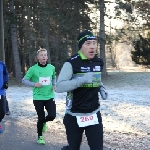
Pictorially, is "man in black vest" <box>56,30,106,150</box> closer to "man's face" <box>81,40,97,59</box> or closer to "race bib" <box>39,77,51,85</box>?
"man's face" <box>81,40,97,59</box>

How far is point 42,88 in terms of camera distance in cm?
704

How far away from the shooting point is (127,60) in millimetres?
98375

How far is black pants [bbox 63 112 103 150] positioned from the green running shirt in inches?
104

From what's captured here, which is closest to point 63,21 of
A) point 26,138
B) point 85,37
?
point 26,138

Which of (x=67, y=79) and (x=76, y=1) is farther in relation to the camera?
(x=76, y=1)

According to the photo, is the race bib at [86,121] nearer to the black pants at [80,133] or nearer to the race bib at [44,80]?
the black pants at [80,133]

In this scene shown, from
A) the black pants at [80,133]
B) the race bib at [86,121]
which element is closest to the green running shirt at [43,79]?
the black pants at [80,133]

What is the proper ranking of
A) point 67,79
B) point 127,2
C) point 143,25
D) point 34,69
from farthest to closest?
point 143,25 → point 127,2 → point 34,69 → point 67,79

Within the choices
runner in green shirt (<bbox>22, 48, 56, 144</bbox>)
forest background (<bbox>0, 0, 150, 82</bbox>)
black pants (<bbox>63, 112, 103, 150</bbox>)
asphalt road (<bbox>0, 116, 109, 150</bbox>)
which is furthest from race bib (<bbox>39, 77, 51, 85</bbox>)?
forest background (<bbox>0, 0, 150, 82</bbox>)

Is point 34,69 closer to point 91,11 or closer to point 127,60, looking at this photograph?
point 91,11

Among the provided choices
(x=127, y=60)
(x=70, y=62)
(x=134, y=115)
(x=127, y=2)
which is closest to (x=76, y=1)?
(x=127, y=2)

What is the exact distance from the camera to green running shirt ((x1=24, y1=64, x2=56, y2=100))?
7.02 metres

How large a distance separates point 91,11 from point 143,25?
677cm

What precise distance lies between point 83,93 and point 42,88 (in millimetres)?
2893
